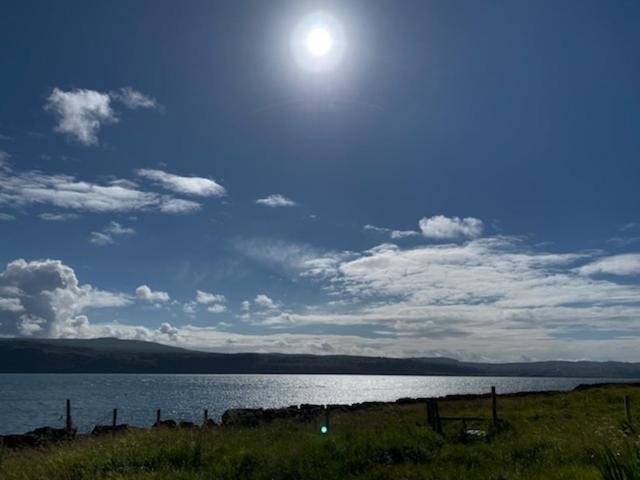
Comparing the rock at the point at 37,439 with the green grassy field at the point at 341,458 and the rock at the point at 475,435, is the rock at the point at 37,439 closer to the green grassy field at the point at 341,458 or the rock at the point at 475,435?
the green grassy field at the point at 341,458

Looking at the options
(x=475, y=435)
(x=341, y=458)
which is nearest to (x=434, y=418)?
(x=475, y=435)

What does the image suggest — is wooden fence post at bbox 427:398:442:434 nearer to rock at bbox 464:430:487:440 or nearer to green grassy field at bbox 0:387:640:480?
rock at bbox 464:430:487:440

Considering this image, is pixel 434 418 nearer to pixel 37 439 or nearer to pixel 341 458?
pixel 341 458

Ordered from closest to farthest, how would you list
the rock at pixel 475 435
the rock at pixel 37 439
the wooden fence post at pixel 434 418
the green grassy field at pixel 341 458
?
1. the green grassy field at pixel 341 458
2. the rock at pixel 475 435
3. the wooden fence post at pixel 434 418
4. the rock at pixel 37 439

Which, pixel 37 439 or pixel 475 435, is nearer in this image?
pixel 475 435

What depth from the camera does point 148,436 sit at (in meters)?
19.7

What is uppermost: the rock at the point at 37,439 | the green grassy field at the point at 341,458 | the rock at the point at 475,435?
the green grassy field at the point at 341,458

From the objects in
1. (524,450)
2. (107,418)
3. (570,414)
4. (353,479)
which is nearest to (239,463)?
(353,479)

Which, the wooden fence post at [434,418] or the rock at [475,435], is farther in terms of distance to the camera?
the wooden fence post at [434,418]

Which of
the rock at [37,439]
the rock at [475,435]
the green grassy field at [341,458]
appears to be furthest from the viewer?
the rock at [37,439]

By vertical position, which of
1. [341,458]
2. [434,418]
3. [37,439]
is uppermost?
[434,418]

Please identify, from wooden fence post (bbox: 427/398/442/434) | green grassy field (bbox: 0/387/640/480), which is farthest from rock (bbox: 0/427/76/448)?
wooden fence post (bbox: 427/398/442/434)

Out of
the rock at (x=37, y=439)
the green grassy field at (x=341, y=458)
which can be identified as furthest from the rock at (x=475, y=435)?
the rock at (x=37, y=439)

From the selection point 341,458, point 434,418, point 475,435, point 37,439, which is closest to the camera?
point 341,458
